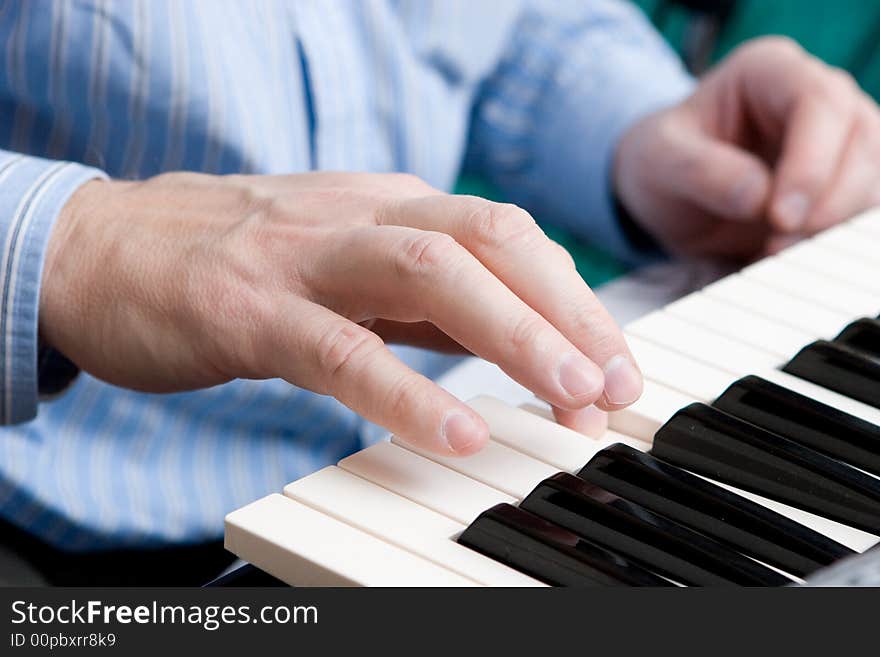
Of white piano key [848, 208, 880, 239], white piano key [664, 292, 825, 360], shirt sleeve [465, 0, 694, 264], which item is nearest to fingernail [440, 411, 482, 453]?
white piano key [664, 292, 825, 360]

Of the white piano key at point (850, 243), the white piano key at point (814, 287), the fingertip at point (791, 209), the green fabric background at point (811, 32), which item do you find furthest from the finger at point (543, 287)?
the green fabric background at point (811, 32)

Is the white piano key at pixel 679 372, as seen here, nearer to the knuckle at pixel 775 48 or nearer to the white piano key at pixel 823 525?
the white piano key at pixel 823 525

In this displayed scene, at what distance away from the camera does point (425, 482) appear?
450 millimetres

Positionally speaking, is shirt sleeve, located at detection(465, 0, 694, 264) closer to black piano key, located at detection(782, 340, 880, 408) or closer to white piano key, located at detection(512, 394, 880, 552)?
black piano key, located at detection(782, 340, 880, 408)

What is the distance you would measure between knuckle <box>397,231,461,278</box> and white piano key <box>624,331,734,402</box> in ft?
0.43

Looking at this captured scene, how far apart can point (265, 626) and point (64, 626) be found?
7 centimetres

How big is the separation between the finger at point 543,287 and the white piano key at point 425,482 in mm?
52

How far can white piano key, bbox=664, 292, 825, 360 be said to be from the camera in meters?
0.59

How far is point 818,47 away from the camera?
1.57 metres

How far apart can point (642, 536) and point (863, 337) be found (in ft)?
0.81

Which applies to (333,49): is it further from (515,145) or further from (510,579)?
(510,579)

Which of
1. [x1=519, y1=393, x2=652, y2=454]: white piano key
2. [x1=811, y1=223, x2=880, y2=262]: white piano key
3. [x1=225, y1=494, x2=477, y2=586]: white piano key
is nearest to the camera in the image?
[x1=225, y1=494, x2=477, y2=586]: white piano key

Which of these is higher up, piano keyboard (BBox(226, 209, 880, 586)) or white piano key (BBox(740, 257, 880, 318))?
white piano key (BBox(740, 257, 880, 318))

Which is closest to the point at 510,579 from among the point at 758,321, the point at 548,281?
the point at 548,281
